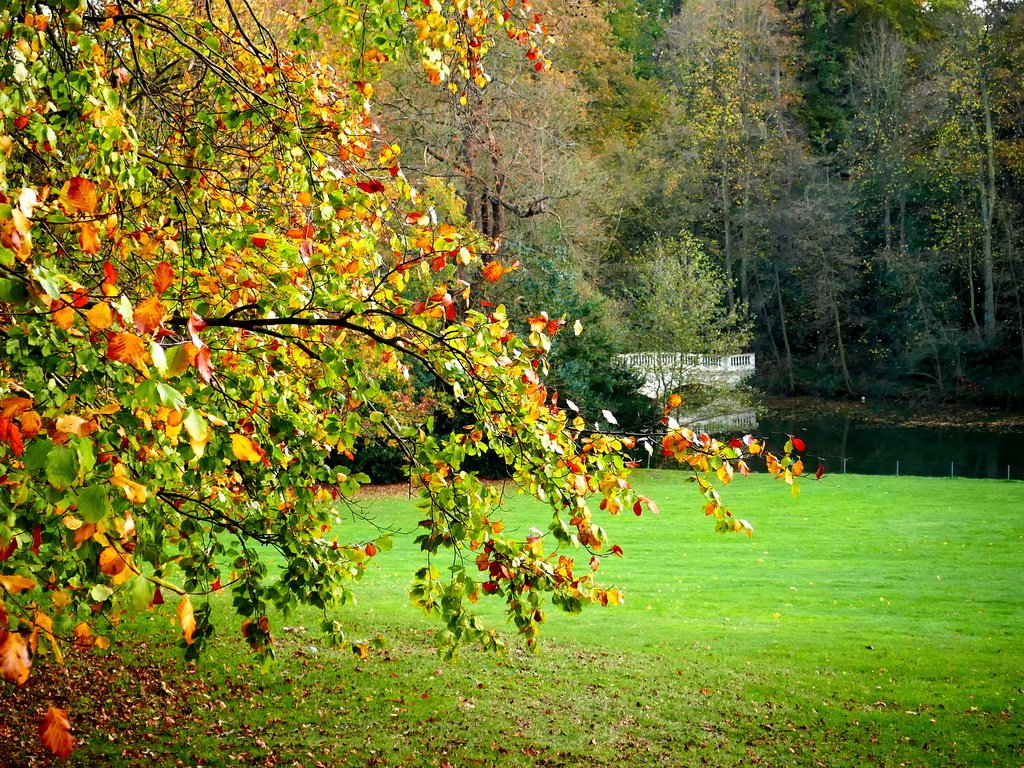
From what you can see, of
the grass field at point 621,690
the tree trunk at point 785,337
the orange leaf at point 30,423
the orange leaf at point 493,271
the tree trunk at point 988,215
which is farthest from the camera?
the tree trunk at point 785,337

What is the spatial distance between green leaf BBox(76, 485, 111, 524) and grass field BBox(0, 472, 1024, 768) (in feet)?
7.92

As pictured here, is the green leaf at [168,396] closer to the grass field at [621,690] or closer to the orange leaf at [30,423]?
the orange leaf at [30,423]

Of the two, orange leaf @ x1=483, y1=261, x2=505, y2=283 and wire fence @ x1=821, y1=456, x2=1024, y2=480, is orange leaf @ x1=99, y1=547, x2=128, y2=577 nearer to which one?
orange leaf @ x1=483, y1=261, x2=505, y2=283

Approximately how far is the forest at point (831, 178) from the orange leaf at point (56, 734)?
1163 inches

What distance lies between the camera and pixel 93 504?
6.72 feet

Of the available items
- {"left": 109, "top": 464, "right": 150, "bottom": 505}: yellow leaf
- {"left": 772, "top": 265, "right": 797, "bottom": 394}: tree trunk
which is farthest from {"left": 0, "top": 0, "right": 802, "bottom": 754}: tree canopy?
{"left": 772, "top": 265, "right": 797, "bottom": 394}: tree trunk

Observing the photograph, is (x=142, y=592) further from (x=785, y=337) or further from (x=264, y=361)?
(x=785, y=337)

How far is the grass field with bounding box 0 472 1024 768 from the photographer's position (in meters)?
6.54

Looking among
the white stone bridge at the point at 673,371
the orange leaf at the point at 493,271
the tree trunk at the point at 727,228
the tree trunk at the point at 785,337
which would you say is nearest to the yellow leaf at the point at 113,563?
the orange leaf at the point at 493,271

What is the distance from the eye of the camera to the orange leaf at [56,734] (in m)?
1.87

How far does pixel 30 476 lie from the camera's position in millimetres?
2926

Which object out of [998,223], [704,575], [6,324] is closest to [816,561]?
[704,575]

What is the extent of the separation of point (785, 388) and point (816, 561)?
31913 mm

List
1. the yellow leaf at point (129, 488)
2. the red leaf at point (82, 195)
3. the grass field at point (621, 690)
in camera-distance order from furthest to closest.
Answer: the grass field at point (621, 690) → the red leaf at point (82, 195) → the yellow leaf at point (129, 488)
